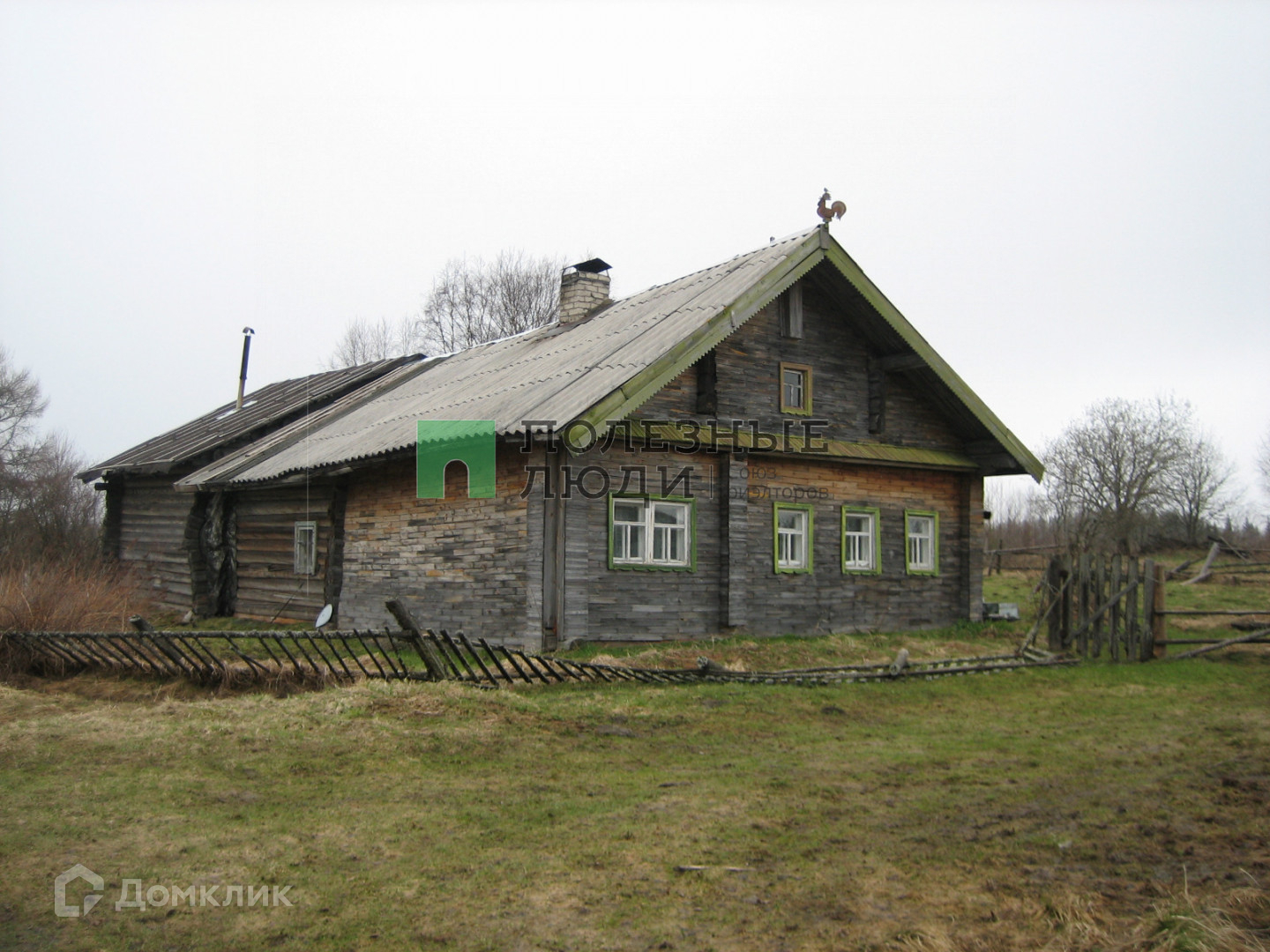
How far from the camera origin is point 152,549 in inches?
943

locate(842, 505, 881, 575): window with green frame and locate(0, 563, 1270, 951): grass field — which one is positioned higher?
locate(842, 505, 881, 575): window with green frame

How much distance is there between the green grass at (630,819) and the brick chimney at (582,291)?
12.0m

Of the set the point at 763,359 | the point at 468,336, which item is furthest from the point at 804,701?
the point at 468,336

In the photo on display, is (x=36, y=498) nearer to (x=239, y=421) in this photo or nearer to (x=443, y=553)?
(x=239, y=421)

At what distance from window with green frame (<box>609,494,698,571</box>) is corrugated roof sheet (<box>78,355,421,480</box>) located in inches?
488

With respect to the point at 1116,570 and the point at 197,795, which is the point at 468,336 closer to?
the point at 1116,570

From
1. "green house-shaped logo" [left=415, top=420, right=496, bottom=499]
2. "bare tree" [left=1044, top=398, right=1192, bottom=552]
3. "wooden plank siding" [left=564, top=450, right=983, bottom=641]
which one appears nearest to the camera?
"green house-shaped logo" [left=415, top=420, right=496, bottom=499]

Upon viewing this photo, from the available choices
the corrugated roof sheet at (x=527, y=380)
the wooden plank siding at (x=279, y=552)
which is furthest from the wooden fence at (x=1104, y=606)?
the wooden plank siding at (x=279, y=552)

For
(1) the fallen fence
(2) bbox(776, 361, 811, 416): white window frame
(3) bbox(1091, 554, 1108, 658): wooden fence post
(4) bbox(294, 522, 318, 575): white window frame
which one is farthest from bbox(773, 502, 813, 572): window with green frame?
(4) bbox(294, 522, 318, 575): white window frame

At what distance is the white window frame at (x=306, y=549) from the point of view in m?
18.2

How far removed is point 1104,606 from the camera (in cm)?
1412

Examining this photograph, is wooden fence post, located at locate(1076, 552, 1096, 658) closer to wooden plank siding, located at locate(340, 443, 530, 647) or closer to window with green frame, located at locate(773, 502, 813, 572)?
window with green frame, located at locate(773, 502, 813, 572)

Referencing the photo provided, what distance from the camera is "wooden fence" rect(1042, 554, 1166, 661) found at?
1378 cm

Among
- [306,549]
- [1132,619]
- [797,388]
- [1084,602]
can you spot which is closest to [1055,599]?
[1084,602]
